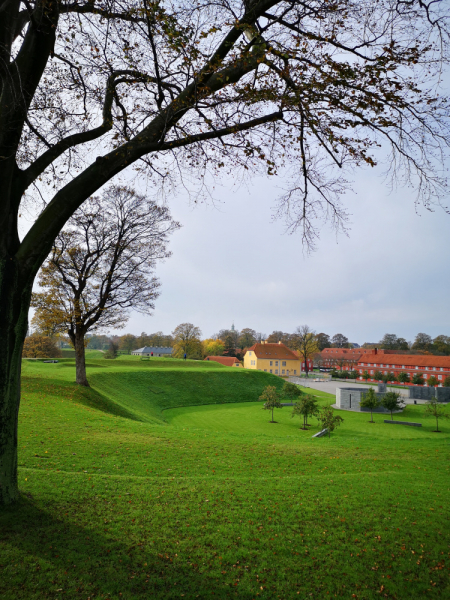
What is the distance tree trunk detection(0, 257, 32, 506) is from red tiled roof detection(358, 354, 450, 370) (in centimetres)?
6874

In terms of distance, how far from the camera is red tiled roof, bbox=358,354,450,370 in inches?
2404

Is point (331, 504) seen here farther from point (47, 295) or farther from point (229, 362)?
point (229, 362)

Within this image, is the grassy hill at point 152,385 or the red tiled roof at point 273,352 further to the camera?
the red tiled roof at point 273,352

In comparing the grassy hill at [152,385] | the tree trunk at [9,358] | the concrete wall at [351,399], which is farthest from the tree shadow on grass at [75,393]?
the concrete wall at [351,399]

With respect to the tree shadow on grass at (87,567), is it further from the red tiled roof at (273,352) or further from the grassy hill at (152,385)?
the red tiled roof at (273,352)

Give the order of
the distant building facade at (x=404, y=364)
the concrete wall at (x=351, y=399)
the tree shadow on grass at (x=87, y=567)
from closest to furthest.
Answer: the tree shadow on grass at (x=87, y=567)
the concrete wall at (x=351, y=399)
the distant building facade at (x=404, y=364)

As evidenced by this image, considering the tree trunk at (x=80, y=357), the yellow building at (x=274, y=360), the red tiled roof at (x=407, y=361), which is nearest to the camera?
the tree trunk at (x=80, y=357)

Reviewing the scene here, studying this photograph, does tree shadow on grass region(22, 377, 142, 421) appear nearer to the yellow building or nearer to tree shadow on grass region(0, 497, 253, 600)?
tree shadow on grass region(0, 497, 253, 600)

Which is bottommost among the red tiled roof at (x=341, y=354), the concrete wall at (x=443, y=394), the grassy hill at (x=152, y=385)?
the concrete wall at (x=443, y=394)

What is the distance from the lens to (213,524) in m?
4.98

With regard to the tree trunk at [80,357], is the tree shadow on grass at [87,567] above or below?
below

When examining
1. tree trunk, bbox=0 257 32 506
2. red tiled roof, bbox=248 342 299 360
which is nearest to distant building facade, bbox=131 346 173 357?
red tiled roof, bbox=248 342 299 360

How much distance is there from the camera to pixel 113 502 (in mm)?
5422

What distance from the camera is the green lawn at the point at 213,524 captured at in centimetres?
377
